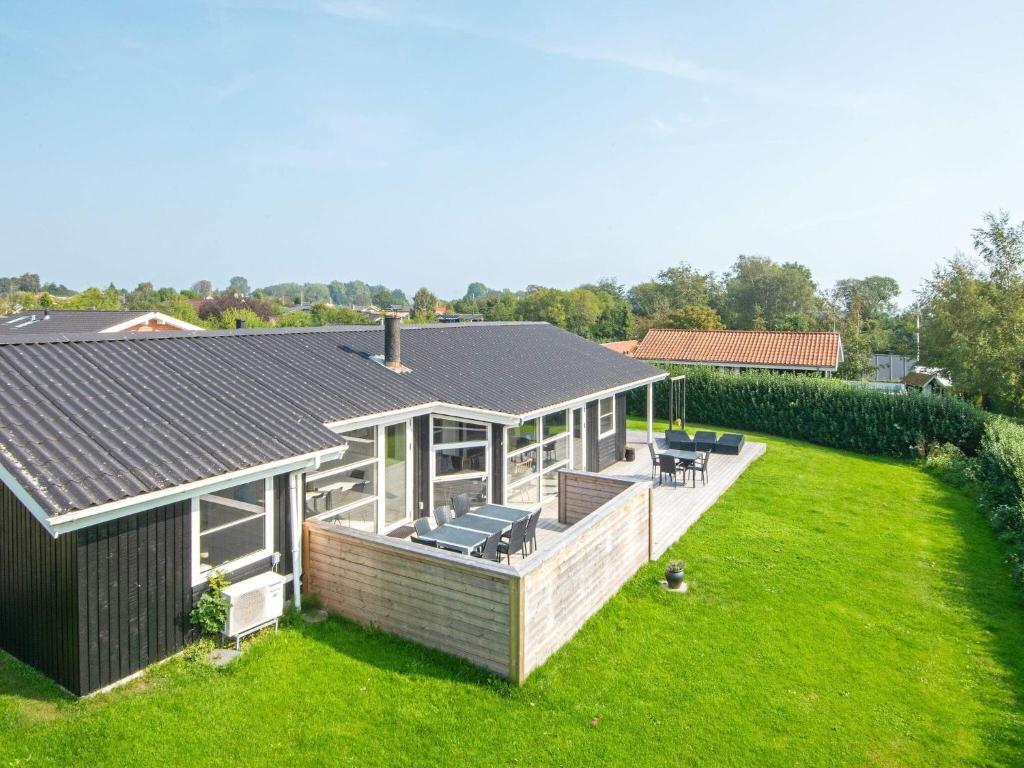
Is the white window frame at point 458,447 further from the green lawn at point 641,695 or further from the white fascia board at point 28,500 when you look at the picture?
the white fascia board at point 28,500

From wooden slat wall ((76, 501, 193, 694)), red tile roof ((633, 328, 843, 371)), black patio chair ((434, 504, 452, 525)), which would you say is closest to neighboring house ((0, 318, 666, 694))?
wooden slat wall ((76, 501, 193, 694))

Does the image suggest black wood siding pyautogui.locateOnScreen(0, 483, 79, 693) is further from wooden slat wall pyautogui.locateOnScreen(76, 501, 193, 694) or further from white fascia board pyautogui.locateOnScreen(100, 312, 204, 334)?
white fascia board pyautogui.locateOnScreen(100, 312, 204, 334)

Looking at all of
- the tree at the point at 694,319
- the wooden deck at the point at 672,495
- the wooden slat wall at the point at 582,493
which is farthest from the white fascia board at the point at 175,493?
the tree at the point at 694,319

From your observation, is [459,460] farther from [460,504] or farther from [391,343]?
[391,343]

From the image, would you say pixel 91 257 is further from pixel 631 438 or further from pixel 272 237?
pixel 631 438

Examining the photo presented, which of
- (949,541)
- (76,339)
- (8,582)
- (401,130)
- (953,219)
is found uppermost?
(401,130)

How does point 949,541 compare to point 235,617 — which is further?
point 949,541

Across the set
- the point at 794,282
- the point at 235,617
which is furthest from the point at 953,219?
the point at 794,282
